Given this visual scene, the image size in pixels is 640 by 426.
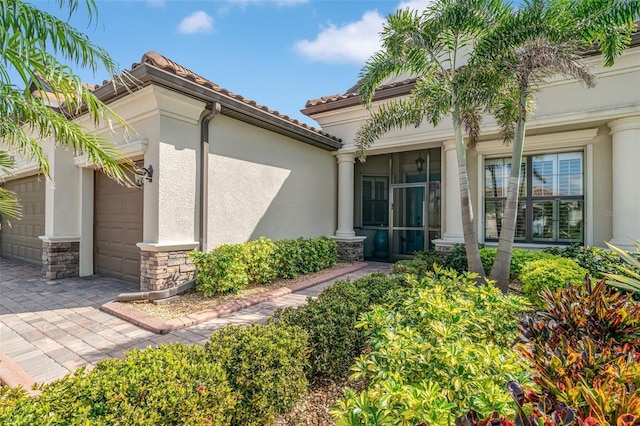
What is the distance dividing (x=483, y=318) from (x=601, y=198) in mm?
7183

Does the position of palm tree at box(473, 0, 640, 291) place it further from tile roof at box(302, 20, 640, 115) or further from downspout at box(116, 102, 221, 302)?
downspout at box(116, 102, 221, 302)

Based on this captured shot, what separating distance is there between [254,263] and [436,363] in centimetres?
527

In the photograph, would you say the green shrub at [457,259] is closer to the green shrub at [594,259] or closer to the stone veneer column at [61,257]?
the green shrub at [594,259]

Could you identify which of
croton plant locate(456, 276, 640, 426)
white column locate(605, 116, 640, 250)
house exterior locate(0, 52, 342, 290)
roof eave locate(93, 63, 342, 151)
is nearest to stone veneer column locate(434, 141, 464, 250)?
white column locate(605, 116, 640, 250)

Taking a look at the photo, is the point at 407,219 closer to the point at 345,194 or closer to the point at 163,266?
the point at 345,194

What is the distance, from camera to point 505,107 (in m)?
6.39

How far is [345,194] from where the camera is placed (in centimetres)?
1024

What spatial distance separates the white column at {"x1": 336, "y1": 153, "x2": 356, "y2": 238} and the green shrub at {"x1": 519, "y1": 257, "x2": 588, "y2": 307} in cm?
563

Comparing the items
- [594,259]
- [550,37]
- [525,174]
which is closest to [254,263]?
[550,37]

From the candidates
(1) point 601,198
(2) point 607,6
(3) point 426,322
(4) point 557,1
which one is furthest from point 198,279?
(1) point 601,198

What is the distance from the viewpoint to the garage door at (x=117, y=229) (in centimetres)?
718

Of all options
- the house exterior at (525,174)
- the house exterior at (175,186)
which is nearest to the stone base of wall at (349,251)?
the house exterior at (525,174)

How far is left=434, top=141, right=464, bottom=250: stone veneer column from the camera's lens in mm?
8328

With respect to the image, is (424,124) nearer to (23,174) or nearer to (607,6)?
(607,6)
